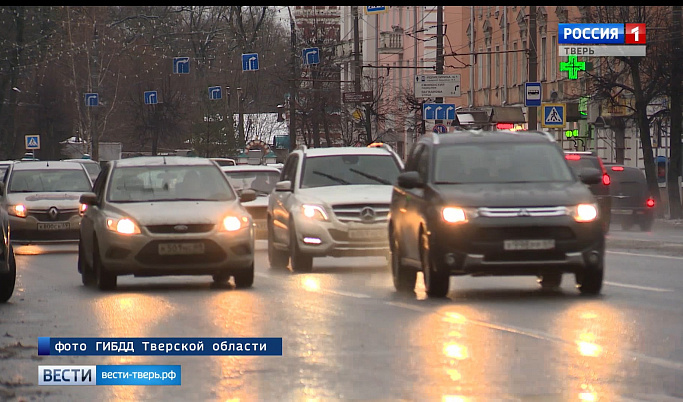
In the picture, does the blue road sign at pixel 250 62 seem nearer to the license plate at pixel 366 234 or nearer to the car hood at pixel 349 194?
the car hood at pixel 349 194

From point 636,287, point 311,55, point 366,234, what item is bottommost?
point 636,287

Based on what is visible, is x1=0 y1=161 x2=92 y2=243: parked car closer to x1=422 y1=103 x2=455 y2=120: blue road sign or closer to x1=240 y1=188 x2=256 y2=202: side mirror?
x1=240 y1=188 x2=256 y2=202: side mirror

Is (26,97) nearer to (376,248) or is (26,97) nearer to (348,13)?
(348,13)

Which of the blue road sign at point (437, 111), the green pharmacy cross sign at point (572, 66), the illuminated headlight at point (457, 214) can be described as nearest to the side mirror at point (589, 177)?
the illuminated headlight at point (457, 214)

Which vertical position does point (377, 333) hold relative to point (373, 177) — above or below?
below

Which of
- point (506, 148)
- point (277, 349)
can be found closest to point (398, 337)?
point (277, 349)

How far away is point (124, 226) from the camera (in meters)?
17.5

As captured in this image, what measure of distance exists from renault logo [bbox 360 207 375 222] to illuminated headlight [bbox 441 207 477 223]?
4810 millimetres

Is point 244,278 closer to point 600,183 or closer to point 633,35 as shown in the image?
point 600,183

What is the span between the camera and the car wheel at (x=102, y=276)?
17641mm

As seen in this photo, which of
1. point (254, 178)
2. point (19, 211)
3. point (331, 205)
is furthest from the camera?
point (254, 178)

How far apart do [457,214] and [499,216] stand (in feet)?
1.33

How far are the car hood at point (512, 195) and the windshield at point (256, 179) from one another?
13940 mm
